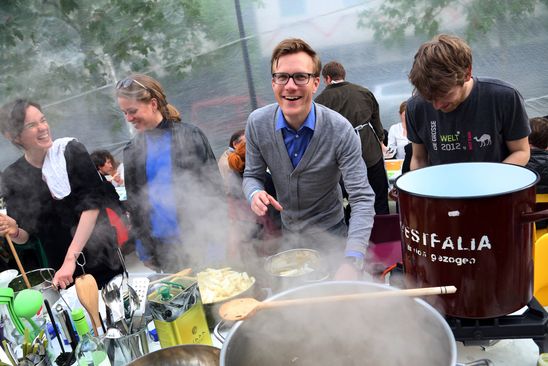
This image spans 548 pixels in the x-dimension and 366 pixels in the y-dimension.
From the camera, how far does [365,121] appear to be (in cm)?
418

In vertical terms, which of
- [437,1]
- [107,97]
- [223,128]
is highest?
[437,1]

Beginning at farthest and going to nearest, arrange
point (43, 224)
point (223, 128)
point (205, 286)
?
point (223, 128)
point (43, 224)
point (205, 286)

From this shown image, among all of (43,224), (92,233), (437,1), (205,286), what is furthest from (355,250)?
(437,1)

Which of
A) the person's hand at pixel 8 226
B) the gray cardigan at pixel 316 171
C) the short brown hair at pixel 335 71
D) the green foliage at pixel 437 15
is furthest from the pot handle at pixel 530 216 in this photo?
Answer: the green foliage at pixel 437 15

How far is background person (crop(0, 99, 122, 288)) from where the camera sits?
212 cm

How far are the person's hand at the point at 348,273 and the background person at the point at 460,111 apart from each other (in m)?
0.83

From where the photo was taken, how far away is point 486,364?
962 millimetres

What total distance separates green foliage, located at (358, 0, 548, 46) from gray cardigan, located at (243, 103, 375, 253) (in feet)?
14.3

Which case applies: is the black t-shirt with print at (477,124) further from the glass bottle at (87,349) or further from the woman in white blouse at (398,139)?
the woman in white blouse at (398,139)

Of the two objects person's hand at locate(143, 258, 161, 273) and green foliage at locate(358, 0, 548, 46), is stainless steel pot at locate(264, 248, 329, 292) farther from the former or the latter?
green foliage at locate(358, 0, 548, 46)

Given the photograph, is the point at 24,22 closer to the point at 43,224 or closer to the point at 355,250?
the point at 43,224

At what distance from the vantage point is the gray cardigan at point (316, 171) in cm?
182

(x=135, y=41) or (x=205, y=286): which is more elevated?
(x=135, y=41)

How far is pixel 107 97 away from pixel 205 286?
15.4 feet
